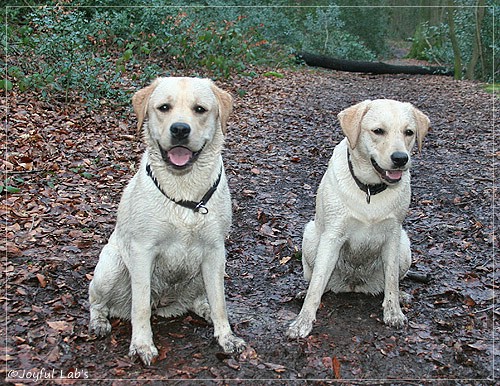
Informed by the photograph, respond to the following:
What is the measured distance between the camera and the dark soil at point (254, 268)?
3.51m

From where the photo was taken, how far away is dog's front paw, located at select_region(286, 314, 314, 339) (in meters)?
3.88

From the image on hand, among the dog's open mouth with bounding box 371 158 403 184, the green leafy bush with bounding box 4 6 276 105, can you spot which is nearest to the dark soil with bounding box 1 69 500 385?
the green leafy bush with bounding box 4 6 276 105

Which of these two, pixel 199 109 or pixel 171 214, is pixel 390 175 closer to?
pixel 199 109

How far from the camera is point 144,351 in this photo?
136 inches

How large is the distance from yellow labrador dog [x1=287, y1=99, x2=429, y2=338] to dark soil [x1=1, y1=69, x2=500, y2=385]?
13.5 inches

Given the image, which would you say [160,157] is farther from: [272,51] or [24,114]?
[272,51]

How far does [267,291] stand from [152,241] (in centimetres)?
158

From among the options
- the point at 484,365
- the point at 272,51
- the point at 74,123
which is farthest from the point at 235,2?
the point at 484,365

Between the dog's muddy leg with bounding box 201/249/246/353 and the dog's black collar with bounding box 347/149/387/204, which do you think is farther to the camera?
the dog's black collar with bounding box 347/149/387/204

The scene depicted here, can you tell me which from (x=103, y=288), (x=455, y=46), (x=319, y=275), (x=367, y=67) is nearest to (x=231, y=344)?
(x=319, y=275)

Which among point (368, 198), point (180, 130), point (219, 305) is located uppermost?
point (180, 130)

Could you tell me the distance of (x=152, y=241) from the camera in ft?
11.2

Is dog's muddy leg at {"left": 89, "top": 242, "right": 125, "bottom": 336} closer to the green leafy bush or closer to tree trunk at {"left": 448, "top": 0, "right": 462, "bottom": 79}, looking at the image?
the green leafy bush

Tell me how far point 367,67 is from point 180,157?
1932cm
